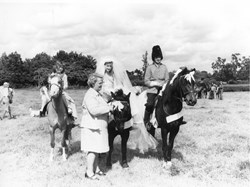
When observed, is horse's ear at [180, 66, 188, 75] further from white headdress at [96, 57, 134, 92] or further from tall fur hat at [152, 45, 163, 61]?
white headdress at [96, 57, 134, 92]

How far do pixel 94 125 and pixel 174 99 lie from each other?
86.9 inches

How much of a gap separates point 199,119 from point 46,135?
27.8 feet

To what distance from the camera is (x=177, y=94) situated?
6.42 metres

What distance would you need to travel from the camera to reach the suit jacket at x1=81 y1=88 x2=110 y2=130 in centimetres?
570

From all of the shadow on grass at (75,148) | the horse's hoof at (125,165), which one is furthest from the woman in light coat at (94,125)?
the shadow on grass at (75,148)

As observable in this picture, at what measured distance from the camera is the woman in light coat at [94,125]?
579cm

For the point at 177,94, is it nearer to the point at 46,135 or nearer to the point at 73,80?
the point at 46,135

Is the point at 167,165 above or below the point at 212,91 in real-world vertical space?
below

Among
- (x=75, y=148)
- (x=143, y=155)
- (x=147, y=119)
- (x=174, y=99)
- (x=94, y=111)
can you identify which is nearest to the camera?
(x=94, y=111)

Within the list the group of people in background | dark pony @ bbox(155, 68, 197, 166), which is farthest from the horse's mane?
the group of people in background

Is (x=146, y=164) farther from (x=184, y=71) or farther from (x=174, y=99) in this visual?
(x=184, y=71)

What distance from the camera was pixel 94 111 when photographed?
5691 millimetres

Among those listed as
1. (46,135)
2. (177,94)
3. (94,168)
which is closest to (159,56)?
(177,94)

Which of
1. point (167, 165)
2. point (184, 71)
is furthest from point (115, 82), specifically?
point (167, 165)
